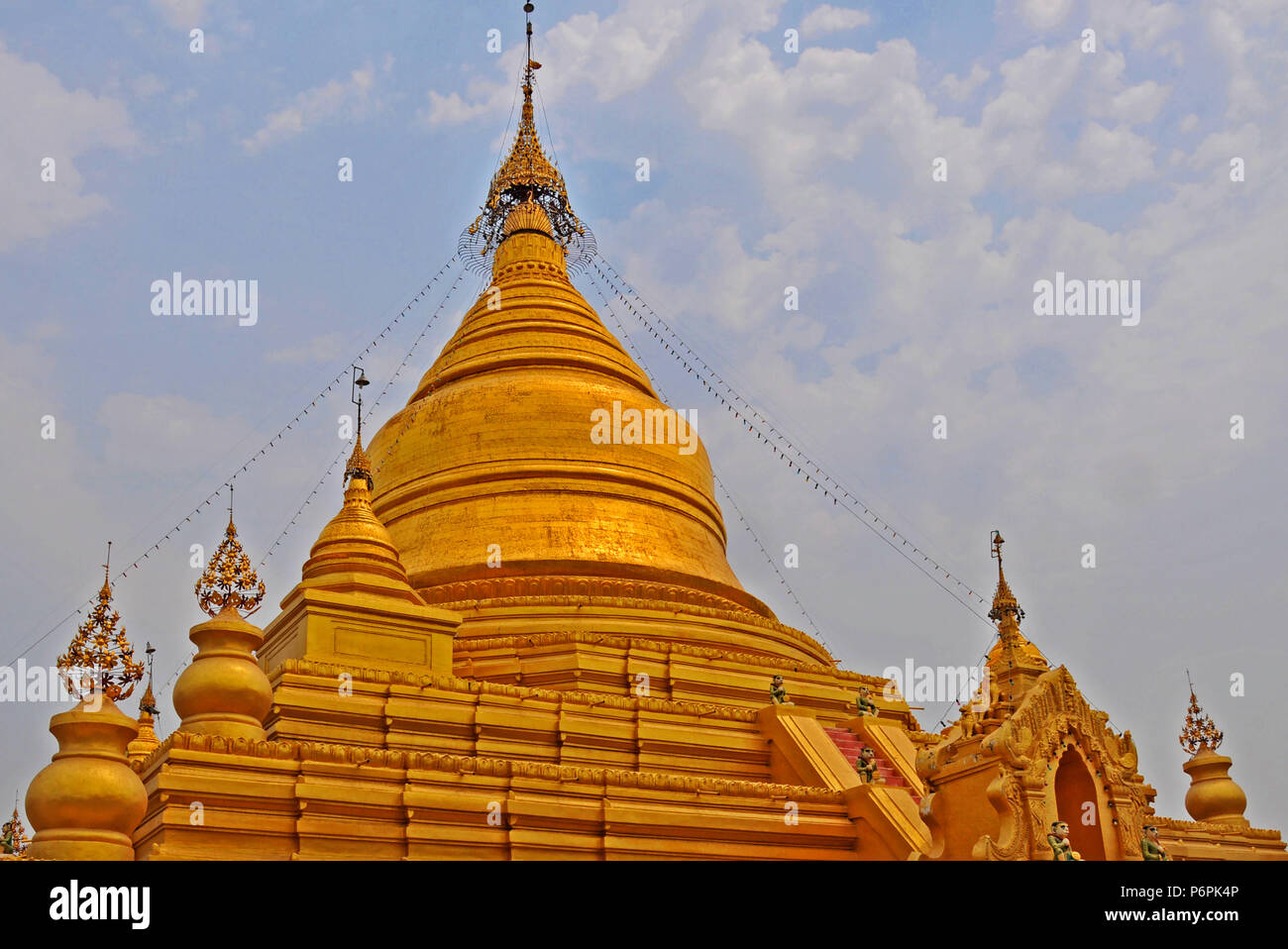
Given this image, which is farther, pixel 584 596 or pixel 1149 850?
pixel 584 596

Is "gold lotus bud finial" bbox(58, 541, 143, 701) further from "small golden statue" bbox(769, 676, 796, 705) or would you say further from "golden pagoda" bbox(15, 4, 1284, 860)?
"small golden statue" bbox(769, 676, 796, 705)

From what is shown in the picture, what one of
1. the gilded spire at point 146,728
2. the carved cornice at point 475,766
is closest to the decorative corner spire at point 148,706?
the gilded spire at point 146,728

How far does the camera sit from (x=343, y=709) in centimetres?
1884

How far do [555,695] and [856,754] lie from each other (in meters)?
5.31

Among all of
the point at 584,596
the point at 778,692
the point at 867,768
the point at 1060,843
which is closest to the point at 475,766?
the point at 867,768

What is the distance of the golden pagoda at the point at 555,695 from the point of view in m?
15.6

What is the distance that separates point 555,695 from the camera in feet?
66.8

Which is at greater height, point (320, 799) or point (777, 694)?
point (777, 694)

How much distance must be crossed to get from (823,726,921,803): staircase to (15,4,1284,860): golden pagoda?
0.08 meters

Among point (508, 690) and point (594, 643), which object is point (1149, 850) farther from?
point (594, 643)

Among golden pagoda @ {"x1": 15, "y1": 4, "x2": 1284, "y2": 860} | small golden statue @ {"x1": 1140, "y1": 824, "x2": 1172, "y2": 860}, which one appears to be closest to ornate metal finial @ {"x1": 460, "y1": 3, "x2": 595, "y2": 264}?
golden pagoda @ {"x1": 15, "y1": 4, "x2": 1284, "y2": 860}
